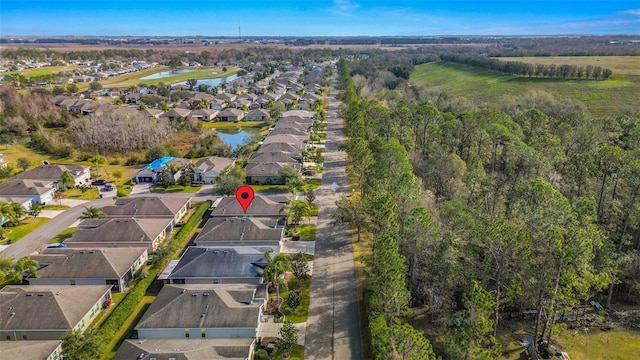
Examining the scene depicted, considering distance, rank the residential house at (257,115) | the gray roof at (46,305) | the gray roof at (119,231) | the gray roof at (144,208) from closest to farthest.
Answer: the gray roof at (46,305) < the gray roof at (119,231) < the gray roof at (144,208) < the residential house at (257,115)

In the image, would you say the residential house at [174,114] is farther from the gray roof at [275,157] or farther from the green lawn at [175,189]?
the green lawn at [175,189]

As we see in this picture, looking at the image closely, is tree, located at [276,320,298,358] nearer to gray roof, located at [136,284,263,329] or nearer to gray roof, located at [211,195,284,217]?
gray roof, located at [136,284,263,329]

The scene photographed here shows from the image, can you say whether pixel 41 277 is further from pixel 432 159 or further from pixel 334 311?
pixel 432 159

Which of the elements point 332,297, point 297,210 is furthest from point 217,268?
point 297,210

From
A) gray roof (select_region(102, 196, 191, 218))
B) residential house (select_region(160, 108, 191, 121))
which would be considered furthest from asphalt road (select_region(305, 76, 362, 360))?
residential house (select_region(160, 108, 191, 121))

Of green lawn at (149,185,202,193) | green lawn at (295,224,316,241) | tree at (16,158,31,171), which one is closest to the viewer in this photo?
green lawn at (295,224,316,241)

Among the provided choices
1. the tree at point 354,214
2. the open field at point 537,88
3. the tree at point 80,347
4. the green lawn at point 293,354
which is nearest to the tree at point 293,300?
the green lawn at point 293,354

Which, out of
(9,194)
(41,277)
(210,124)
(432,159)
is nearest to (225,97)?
(210,124)
